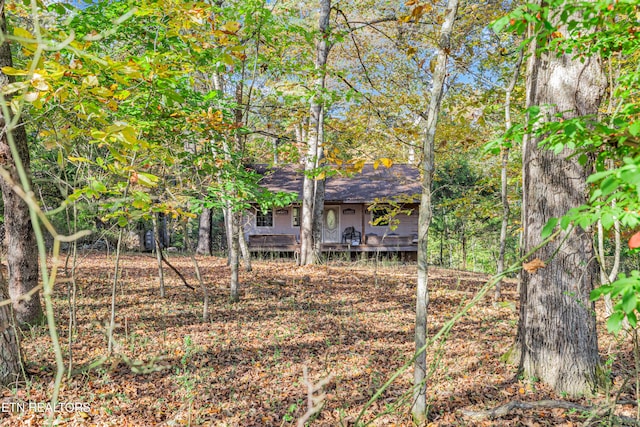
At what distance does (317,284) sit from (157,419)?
578 cm

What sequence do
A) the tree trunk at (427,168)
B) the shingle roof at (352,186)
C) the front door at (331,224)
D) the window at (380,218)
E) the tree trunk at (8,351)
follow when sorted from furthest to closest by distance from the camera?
the front door at (331,224) < the shingle roof at (352,186) < the window at (380,218) < the tree trunk at (8,351) < the tree trunk at (427,168)

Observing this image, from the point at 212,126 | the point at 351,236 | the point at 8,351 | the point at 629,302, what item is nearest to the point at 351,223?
the point at 351,236

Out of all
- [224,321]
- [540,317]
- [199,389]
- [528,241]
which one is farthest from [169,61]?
[540,317]

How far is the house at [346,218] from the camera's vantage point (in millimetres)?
19047

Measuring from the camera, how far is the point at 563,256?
4.12 meters

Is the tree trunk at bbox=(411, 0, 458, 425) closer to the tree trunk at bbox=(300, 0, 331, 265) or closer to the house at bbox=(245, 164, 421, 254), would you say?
the tree trunk at bbox=(300, 0, 331, 265)

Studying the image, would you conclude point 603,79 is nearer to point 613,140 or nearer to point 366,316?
point 613,140

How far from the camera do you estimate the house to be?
750 inches

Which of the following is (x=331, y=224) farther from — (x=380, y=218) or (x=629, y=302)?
(x=629, y=302)

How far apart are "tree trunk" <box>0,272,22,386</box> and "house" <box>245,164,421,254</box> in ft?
48.5

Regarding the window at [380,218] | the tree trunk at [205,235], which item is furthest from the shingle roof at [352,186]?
the tree trunk at [205,235]

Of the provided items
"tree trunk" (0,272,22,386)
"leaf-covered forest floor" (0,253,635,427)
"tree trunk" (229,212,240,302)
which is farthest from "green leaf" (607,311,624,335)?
"tree trunk" (229,212,240,302)

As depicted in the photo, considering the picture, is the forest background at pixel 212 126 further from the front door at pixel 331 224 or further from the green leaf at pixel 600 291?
the front door at pixel 331 224

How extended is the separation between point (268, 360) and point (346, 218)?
16727mm
